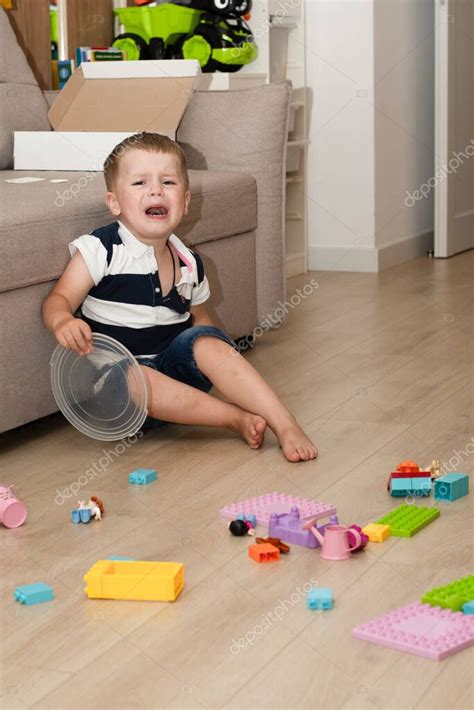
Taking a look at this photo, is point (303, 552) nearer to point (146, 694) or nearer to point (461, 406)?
point (146, 694)

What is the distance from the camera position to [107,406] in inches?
73.8

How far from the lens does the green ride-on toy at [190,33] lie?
323 cm

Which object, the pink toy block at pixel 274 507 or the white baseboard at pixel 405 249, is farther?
the white baseboard at pixel 405 249

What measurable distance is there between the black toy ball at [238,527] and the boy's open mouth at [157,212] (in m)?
0.64

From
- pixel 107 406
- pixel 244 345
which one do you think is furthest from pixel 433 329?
pixel 107 406

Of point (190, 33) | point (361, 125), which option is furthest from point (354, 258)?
point (190, 33)

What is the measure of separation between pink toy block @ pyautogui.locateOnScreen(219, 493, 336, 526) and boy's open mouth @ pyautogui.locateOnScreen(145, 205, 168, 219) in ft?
1.84

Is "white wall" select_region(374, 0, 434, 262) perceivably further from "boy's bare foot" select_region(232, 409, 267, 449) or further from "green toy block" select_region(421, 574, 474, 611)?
"green toy block" select_region(421, 574, 474, 611)

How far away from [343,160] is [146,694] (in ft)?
9.42

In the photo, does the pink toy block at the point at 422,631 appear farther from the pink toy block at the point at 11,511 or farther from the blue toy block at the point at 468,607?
the pink toy block at the point at 11,511

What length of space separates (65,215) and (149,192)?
157 mm

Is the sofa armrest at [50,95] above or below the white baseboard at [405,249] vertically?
above

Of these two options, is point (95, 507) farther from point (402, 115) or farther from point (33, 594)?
point (402, 115)

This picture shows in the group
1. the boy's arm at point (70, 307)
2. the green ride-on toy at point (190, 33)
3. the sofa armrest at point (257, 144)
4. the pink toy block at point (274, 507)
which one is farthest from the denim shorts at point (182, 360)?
the green ride-on toy at point (190, 33)
